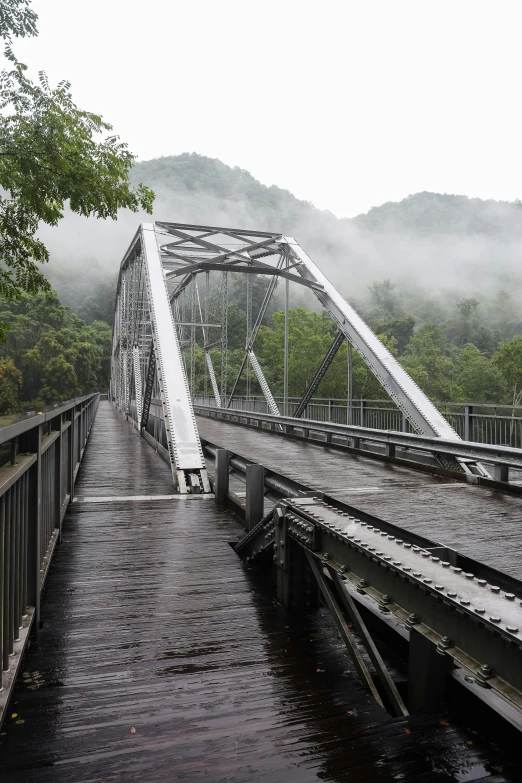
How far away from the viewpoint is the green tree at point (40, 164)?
817 centimetres

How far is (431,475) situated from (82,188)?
6500 millimetres

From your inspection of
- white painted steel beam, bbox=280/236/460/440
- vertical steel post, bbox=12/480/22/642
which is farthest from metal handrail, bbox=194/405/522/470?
vertical steel post, bbox=12/480/22/642

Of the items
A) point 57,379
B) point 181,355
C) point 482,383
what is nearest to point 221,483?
point 181,355

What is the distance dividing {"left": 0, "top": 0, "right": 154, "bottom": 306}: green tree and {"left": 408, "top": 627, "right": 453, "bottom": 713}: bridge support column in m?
7.66

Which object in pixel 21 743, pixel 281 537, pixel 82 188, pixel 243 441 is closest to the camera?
pixel 21 743

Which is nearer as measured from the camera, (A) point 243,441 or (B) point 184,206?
(A) point 243,441

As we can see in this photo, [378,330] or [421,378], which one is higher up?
[378,330]


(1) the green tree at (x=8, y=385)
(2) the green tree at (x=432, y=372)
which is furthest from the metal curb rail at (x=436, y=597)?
(1) the green tree at (x=8, y=385)

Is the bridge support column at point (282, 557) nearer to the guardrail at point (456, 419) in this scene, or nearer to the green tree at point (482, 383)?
the guardrail at point (456, 419)

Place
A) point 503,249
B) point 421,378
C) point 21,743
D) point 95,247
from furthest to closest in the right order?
point 95,247 → point 503,249 → point 421,378 → point 21,743

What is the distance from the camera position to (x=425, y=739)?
2.53 m

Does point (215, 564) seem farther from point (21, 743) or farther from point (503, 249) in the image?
point (503, 249)

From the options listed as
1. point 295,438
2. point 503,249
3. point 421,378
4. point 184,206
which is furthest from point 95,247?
point 295,438

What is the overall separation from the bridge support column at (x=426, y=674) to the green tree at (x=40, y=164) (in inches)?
302
